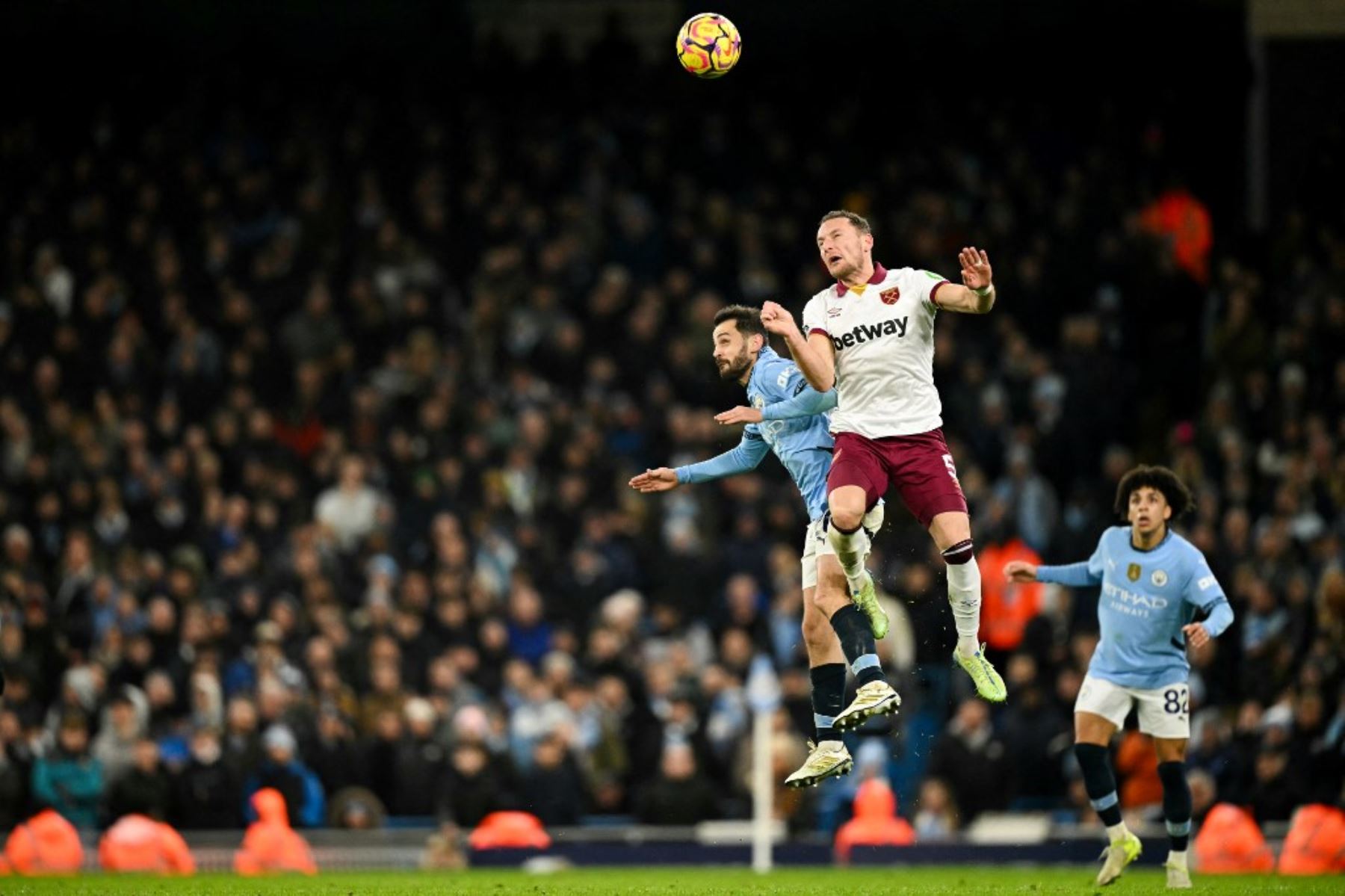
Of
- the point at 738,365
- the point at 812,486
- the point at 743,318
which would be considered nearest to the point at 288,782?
the point at 812,486

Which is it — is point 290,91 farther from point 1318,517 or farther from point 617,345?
point 1318,517

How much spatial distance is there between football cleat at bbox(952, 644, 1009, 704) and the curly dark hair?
5.10 ft

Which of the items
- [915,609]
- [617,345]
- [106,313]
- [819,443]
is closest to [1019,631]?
[915,609]

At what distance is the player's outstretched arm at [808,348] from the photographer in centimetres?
1167

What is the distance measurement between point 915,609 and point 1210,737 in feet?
10.5

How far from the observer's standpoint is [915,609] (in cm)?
1994

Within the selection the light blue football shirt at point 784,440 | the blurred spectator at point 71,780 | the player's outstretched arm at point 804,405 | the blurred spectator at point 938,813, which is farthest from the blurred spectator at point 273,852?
the player's outstretched arm at point 804,405

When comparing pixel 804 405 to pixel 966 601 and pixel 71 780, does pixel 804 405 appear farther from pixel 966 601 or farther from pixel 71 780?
pixel 71 780

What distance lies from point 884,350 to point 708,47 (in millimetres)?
2186

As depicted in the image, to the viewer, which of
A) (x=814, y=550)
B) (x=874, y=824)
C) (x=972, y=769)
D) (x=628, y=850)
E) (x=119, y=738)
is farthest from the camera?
(x=119, y=738)

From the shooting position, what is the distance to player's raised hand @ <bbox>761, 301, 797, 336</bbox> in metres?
11.7

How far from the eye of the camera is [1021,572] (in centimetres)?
1380

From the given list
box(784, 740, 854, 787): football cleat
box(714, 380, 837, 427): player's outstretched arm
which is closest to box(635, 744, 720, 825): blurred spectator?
box(784, 740, 854, 787): football cleat

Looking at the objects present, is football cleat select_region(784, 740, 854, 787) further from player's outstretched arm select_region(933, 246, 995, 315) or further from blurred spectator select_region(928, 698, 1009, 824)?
blurred spectator select_region(928, 698, 1009, 824)
